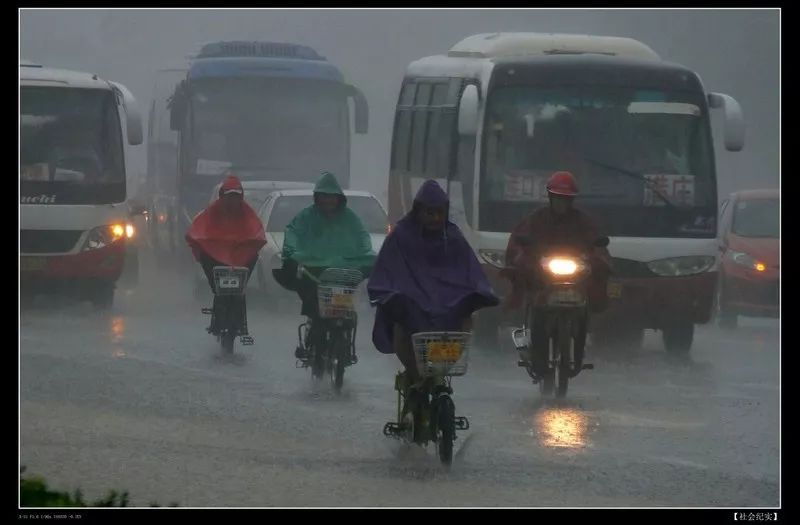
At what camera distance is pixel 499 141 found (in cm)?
1928

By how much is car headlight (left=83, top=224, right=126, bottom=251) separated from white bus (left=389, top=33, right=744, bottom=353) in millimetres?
5131

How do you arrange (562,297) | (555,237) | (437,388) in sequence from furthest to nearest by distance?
(555,237), (562,297), (437,388)

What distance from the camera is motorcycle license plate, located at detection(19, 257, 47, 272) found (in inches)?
901

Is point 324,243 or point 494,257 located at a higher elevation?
point 324,243

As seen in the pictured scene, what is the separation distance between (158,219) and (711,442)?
2519cm

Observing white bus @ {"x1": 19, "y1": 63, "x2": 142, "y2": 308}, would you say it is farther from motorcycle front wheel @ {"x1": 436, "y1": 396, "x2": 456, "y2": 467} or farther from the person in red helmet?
motorcycle front wheel @ {"x1": 436, "y1": 396, "x2": 456, "y2": 467}

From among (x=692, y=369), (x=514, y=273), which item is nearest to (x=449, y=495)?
(x=514, y=273)

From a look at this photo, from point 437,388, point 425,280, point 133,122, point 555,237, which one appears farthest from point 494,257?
point 437,388

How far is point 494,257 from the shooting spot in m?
18.7

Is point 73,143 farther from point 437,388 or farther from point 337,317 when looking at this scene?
point 437,388

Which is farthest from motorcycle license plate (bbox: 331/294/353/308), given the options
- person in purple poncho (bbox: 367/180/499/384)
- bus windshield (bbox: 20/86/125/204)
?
bus windshield (bbox: 20/86/125/204)

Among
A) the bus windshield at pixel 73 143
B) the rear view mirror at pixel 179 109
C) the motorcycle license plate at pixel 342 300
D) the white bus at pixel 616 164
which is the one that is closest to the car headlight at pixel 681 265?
the white bus at pixel 616 164

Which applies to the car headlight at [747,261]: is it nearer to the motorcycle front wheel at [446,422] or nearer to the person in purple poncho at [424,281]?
the person in purple poncho at [424,281]

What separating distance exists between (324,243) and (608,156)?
478 centimetres
